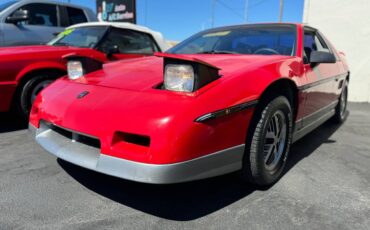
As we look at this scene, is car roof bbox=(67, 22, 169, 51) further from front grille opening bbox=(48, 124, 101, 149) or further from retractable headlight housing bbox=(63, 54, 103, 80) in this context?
front grille opening bbox=(48, 124, 101, 149)

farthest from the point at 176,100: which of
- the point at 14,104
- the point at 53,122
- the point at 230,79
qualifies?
the point at 14,104

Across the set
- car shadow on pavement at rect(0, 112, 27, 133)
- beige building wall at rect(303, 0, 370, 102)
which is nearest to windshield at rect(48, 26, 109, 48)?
car shadow on pavement at rect(0, 112, 27, 133)

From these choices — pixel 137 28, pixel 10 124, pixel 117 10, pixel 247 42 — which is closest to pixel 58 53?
pixel 10 124

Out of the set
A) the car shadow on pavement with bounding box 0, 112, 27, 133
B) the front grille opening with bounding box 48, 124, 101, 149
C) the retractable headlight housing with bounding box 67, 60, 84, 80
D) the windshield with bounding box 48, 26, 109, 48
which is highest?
the windshield with bounding box 48, 26, 109, 48

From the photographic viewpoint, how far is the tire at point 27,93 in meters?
3.87

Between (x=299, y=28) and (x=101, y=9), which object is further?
(x=101, y=9)

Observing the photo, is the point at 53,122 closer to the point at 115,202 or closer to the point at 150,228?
the point at 115,202

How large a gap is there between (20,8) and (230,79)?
18.1 ft

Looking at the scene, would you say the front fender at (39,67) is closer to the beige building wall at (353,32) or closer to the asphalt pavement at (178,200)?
the asphalt pavement at (178,200)

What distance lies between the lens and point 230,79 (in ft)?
6.92

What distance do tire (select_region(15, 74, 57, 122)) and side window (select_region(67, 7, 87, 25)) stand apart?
10.6ft

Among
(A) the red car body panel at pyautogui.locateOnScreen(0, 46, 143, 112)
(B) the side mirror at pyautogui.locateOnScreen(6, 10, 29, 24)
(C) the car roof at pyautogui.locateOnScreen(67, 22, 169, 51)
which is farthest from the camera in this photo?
(B) the side mirror at pyautogui.locateOnScreen(6, 10, 29, 24)

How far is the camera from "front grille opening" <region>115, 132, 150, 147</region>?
1.89m

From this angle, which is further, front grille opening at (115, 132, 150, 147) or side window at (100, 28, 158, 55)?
side window at (100, 28, 158, 55)
